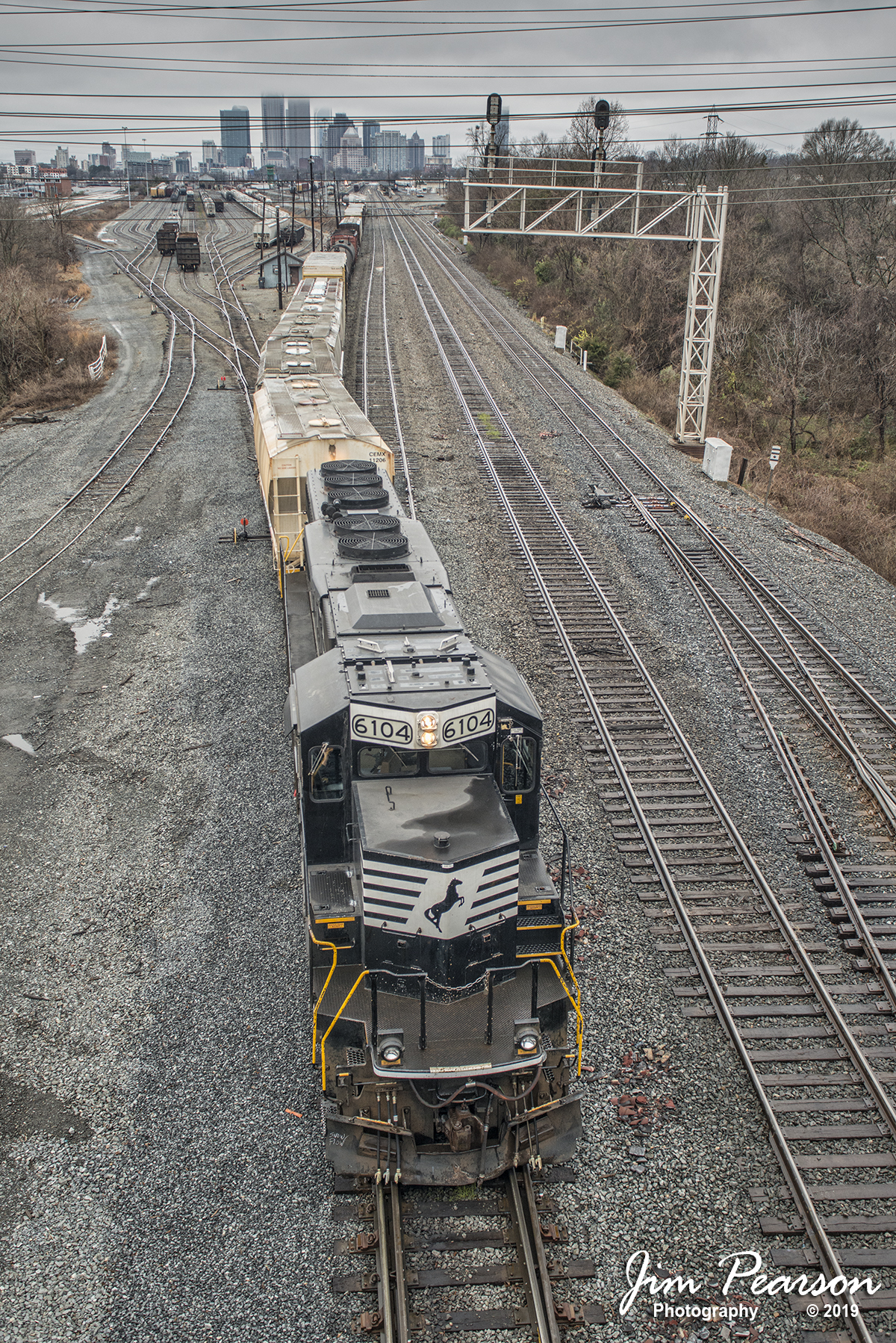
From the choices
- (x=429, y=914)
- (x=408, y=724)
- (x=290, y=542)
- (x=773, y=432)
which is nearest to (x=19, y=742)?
(x=290, y=542)

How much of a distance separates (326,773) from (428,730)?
3.94ft

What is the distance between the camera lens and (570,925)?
8.70 meters

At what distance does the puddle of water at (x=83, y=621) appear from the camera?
18203 millimetres

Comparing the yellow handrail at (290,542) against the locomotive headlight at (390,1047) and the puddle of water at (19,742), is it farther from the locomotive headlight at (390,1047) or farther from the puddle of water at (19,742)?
the locomotive headlight at (390,1047)

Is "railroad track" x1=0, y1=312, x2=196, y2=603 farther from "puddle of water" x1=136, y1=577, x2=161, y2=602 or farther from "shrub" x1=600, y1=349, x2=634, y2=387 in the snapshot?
"shrub" x1=600, y1=349, x2=634, y2=387

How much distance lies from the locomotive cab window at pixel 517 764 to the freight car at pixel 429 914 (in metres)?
0.02

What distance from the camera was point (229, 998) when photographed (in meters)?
10.1

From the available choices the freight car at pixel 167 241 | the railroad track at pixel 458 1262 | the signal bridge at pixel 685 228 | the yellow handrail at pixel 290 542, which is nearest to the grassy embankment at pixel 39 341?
the freight car at pixel 167 241

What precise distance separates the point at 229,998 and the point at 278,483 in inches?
425

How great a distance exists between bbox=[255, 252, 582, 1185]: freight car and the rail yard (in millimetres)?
440

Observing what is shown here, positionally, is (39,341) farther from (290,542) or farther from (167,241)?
(167,241)

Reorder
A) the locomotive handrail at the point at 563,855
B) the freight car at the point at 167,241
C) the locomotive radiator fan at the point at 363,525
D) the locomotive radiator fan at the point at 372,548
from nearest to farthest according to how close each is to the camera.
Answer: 1. the locomotive handrail at the point at 563,855
2. the locomotive radiator fan at the point at 372,548
3. the locomotive radiator fan at the point at 363,525
4. the freight car at the point at 167,241

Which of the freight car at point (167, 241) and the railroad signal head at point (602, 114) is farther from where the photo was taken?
the freight car at point (167, 241)

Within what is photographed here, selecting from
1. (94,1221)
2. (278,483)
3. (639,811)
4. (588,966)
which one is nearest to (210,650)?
(278,483)
